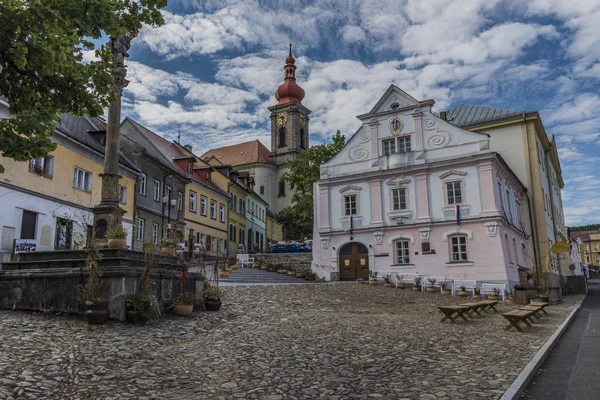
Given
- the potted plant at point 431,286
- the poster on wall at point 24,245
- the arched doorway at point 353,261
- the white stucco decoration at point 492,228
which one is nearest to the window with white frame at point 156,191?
the poster on wall at point 24,245

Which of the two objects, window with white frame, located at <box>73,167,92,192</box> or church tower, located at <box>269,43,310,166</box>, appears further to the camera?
church tower, located at <box>269,43,310,166</box>

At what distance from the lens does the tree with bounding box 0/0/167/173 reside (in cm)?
618

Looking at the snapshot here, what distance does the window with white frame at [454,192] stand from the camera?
27.8 m

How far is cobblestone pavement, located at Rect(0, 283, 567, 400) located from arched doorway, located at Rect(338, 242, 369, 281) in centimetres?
1681

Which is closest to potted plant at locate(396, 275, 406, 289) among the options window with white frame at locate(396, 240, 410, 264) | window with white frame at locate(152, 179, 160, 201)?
window with white frame at locate(396, 240, 410, 264)

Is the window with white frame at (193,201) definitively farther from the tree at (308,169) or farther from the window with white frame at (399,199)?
the window with white frame at (399,199)

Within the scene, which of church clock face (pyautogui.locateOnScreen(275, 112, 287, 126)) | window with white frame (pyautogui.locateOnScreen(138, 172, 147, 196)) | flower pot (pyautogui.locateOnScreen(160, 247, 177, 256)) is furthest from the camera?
church clock face (pyautogui.locateOnScreen(275, 112, 287, 126))

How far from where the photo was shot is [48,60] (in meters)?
6.62

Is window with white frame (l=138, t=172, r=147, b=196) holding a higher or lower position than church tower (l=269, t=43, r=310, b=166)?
lower

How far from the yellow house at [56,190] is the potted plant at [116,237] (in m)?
8.18

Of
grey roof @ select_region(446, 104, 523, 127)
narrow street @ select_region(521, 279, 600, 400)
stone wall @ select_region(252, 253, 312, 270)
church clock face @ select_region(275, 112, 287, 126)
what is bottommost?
narrow street @ select_region(521, 279, 600, 400)

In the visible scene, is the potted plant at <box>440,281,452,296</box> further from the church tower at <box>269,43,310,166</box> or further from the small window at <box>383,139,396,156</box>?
the church tower at <box>269,43,310,166</box>

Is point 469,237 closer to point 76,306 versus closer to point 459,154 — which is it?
point 459,154

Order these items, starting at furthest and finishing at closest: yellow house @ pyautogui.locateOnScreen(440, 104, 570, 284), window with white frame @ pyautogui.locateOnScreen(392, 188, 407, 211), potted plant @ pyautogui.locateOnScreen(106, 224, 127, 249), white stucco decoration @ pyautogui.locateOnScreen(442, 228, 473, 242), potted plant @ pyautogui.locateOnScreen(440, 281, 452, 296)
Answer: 1. yellow house @ pyautogui.locateOnScreen(440, 104, 570, 284)
2. window with white frame @ pyautogui.locateOnScreen(392, 188, 407, 211)
3. white stucco decoration @ pyautogui.locateOnScreen(442, 228, 473, 242)
4. potted plant @ pyautogui.locateOnScreen(440, 281, 452, 296)
5. potted plant @ pyautogui.locateOnScreen(106, 224, 127, 249)
